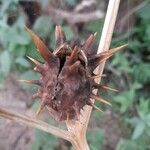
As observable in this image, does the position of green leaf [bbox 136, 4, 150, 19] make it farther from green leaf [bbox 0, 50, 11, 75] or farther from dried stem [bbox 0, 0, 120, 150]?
dried stem [bbox 0, 0, 120, 150]

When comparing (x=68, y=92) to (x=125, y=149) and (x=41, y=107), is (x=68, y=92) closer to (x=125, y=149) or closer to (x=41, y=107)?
(x=41, y=107)

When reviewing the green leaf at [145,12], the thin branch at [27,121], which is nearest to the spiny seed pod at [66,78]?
the thin branch at [27,121]

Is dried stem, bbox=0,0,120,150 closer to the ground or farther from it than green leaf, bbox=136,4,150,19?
closer to the ground

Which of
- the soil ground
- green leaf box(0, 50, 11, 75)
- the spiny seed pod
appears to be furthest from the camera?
the soil ground

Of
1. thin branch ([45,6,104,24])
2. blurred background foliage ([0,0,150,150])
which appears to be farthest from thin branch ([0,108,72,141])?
thin branch ([45,6,104,24])

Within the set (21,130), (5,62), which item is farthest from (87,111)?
(21,130)

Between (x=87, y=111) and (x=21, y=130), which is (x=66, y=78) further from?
(x=21, y=130)

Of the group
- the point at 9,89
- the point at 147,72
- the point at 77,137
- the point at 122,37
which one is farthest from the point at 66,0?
the point at 77,137
